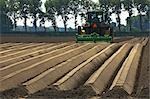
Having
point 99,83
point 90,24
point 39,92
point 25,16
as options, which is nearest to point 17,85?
point 39,92

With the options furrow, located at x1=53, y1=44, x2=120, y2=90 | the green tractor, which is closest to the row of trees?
the green tractor

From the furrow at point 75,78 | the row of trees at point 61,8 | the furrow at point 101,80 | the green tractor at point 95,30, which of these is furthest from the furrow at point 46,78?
the row of trees at point 61,8

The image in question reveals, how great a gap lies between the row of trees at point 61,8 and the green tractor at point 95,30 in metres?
38.4

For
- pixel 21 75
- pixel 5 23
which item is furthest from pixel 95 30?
pixel 5 23

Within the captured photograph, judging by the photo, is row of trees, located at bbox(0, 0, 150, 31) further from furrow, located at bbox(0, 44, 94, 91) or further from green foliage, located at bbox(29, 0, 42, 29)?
furrow, located at bbox(0, 44, 94, 91)

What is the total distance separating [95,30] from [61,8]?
42.8 m

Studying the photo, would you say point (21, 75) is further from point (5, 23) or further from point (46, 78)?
point (5, 23)

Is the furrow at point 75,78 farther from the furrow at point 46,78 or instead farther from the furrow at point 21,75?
the furrow at point 21,75

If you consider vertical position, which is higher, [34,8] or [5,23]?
[34,8]

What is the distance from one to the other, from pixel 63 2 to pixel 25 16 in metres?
7.67

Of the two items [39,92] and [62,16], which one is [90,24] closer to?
[39,92]

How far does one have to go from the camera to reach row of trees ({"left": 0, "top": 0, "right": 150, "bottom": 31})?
62131 millimetres

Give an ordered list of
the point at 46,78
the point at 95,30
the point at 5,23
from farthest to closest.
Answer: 1. the point at 5,23
2. the point at 95,30
3. the point at 46,78

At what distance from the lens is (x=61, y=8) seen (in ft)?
211
